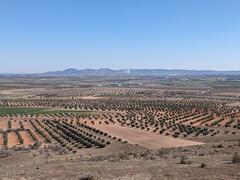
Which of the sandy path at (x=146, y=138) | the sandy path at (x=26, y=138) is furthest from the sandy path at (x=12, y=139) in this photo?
the sandy path at (x=146, y=138)

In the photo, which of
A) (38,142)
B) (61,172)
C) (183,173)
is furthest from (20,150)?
(183,173)

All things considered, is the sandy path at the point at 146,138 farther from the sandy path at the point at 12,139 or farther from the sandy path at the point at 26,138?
the sandy path at the point at 12,139

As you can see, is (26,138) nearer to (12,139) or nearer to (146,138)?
(12,139)

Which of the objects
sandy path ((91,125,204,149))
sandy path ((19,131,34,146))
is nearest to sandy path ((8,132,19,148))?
sandy path ((19,131,34,146))

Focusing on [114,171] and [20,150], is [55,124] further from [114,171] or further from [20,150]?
[114,171]

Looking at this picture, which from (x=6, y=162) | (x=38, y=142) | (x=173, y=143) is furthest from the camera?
(x=38, y=142)

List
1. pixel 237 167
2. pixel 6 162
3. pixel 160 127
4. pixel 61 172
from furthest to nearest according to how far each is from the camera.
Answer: pixel 160 127 → pixel 6 162 → pixel 61 172 → pixel 237 167

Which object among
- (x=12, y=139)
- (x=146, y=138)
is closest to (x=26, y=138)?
(x=12, y=139)
